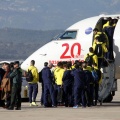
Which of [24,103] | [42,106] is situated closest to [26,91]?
[24,103]

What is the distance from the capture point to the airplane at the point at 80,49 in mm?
40906

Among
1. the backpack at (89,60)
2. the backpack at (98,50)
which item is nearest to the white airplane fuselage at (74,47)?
the backpack at (98,50)

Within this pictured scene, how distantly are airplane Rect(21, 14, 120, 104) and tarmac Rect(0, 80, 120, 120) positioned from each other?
257 centimetres

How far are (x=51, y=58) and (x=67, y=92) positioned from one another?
3575 millimetres

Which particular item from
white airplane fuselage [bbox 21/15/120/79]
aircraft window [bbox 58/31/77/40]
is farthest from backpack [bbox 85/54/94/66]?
aircraft window [bbox 58/31/77/40]

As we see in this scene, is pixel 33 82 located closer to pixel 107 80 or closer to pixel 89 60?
pixel 89 60

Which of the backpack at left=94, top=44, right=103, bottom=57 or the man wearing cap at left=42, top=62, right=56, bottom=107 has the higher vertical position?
the backpack at left=94, top=44, right=103, bottom=57

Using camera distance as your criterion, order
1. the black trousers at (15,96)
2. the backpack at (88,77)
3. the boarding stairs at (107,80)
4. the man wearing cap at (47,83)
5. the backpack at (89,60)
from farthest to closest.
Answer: the boarding stairs at (107,80) → the backpack at (89,60) → the man wearing cap at (47,83) → the backpack at (88,77) → the black trousers at (15,96)

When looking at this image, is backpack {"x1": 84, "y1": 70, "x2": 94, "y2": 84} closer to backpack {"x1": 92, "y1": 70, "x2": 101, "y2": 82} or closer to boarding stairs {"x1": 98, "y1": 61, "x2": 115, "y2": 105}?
backpack {"x1": 92, "y1": 70, "x2": 101, "y2": 82}

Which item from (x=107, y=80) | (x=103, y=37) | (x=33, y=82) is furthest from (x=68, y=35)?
(x=33, y=82)

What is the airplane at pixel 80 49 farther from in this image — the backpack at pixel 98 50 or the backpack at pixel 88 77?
the backpack at pixel 88 77

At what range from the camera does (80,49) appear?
4144 cm

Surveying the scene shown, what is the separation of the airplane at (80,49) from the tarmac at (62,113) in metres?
2.57

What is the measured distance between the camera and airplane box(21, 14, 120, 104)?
134ft
